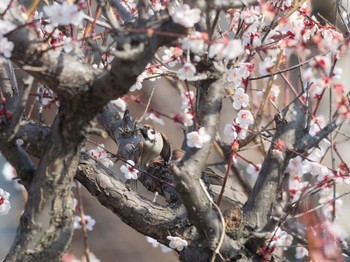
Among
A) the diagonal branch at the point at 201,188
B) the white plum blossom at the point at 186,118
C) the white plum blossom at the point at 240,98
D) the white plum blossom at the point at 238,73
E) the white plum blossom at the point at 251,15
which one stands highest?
the white plum blossom at the point at 251,15

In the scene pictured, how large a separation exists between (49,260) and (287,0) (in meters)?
1.76

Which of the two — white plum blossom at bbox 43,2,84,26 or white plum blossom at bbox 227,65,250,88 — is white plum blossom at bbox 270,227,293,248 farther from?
white plum blossom at bbox 43,2,84,26

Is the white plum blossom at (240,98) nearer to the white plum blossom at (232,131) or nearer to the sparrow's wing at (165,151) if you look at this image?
the white plum blossom at (232,131)

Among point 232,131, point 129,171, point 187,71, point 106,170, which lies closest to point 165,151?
point 129,171

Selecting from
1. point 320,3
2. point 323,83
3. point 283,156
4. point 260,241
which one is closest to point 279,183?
point 283,156

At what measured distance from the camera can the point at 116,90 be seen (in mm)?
2189

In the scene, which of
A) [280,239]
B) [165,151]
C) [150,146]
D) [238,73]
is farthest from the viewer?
[165,151]

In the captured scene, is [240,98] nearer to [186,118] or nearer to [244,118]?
[244,118]

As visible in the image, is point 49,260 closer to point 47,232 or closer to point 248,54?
point 47,232

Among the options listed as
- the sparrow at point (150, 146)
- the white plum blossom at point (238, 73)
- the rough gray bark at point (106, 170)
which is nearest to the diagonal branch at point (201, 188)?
the rough gray bark at point (106, 170)

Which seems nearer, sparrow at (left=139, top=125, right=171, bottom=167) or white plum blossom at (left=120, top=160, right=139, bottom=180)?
white plum blossom at (left=120, top=160, right=139, bottom=180)

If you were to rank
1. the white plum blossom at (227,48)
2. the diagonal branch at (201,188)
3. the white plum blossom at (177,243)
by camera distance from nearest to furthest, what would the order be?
the white plum blossom at (227,48) < the diagonal branch at (201,188) < the white plum blossom at (177,243)

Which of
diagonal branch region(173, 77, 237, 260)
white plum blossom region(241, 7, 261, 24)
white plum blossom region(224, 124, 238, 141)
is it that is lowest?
diagonal branch region(173, 77, 237, 260)

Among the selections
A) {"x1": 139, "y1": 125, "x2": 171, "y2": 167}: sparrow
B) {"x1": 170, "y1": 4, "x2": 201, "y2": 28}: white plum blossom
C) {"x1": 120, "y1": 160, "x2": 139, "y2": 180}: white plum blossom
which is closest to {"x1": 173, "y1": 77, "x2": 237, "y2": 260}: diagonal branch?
{"x1": 170, "y1": 4, "x2": 201, "y2": 28}: white plum blossom
